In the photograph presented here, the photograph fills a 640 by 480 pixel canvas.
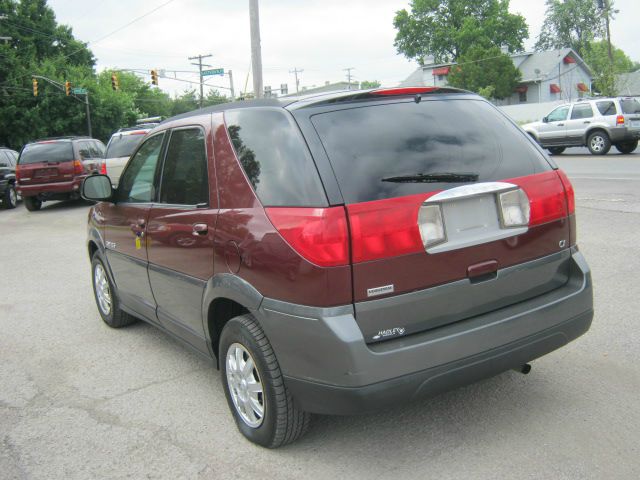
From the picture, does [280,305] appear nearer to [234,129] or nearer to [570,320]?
[234,129]

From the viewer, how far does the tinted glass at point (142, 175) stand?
439 cm

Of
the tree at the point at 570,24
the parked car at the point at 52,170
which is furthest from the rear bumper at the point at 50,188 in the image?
the tree at the point at 570,24

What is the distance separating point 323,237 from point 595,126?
20879 millimetres

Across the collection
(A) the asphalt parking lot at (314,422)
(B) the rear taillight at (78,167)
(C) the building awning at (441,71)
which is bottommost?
(A) the asphalt parking lot at (314,422)

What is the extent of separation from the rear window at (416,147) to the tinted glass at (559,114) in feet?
67.4

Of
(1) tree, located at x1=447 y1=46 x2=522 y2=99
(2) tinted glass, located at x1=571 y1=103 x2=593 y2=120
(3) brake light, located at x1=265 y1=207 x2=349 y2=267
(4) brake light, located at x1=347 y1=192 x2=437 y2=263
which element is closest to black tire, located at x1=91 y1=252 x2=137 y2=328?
(3) brake light, located at x1=265 y1=207 x2=349 y2=267

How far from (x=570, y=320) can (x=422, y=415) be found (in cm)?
95

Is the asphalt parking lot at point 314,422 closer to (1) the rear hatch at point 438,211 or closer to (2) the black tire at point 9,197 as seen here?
(1) the rear hatch at point 438,211

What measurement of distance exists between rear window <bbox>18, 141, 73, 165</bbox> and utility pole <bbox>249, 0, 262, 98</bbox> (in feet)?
18.9

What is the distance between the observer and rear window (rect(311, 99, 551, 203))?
2.84 m

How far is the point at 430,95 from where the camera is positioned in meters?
3.30

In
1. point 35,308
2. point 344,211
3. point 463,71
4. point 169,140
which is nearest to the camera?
point 344,211

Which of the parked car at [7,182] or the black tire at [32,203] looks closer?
the black tire at [32,203]

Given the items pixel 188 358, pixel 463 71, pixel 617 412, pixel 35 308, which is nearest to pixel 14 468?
pixel 188 358
